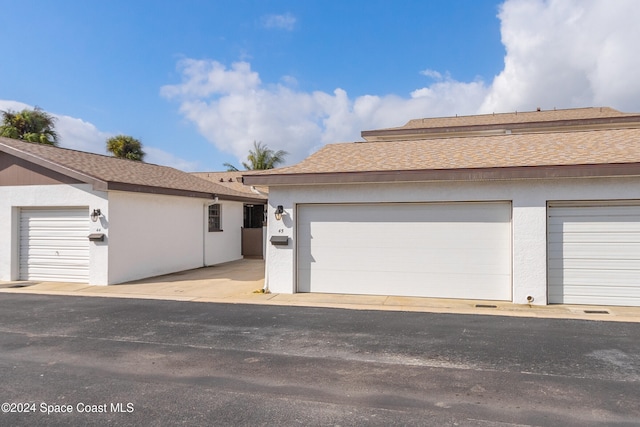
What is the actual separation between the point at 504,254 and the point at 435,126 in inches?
390

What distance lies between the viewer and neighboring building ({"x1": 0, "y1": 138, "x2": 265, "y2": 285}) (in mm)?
11453

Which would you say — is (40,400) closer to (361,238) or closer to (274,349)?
(274,349)

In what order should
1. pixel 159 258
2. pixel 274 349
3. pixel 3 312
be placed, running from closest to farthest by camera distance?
pixel 274 349
pixel 3 312
pixel 159 258

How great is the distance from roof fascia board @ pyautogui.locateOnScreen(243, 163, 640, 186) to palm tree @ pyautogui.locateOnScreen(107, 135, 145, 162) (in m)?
22.2

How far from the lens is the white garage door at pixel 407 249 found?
9.24m

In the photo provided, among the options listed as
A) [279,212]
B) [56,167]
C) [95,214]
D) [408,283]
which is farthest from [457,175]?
[56,167]

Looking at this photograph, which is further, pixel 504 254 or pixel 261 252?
pixel 261 252

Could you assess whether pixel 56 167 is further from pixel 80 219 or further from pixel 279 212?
pixel 279 212

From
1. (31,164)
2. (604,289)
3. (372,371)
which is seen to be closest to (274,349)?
(372,371)

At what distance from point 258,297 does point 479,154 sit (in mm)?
6414

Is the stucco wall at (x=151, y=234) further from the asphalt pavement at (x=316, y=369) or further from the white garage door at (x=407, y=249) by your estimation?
the white garage door at (x=407, y=249)

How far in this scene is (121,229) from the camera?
38.4 ft

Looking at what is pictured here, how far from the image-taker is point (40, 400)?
4277 mm

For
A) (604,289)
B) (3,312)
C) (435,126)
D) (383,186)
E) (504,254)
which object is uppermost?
(435,126)
